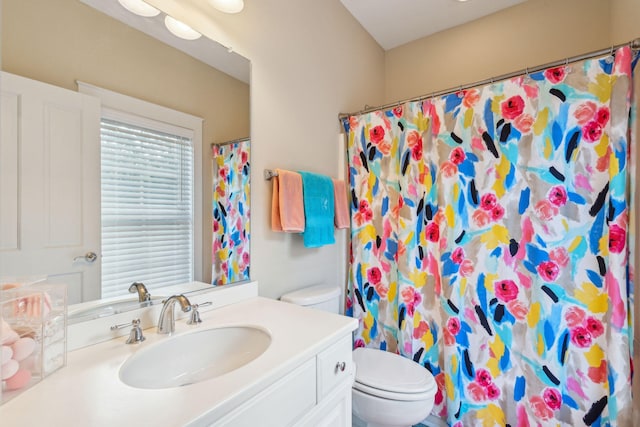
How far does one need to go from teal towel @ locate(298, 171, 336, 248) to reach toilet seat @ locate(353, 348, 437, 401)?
2.21 ft

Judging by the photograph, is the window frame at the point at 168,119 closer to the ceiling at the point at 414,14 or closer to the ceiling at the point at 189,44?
the ceiling at the point at 189,44

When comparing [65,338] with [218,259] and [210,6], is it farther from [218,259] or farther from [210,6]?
[210,6]

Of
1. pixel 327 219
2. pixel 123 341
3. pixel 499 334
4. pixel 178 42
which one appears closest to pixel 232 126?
pixel 178 42

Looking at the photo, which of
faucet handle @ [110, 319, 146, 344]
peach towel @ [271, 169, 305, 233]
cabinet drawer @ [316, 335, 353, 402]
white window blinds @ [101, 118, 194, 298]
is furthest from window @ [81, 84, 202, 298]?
cabinet drawer @ [316, 335, 353, 402]

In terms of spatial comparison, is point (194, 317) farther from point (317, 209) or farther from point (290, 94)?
point (290, 94)

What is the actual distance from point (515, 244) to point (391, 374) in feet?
2.91

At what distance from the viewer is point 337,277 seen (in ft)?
6.56

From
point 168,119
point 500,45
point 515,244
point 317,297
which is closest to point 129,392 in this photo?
point 168,119

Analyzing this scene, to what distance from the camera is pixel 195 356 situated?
0.97 meters

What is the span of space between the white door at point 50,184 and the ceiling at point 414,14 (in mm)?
1913

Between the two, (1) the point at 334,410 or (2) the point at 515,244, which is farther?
(2) the point at 515,244

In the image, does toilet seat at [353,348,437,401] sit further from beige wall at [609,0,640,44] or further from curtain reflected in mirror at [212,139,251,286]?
beige wall at [609,0,640,44]

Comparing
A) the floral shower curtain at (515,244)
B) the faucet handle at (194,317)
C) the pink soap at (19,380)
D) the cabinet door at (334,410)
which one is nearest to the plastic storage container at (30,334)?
the pink soap at (19,380)

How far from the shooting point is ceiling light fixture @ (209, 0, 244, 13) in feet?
3.92
